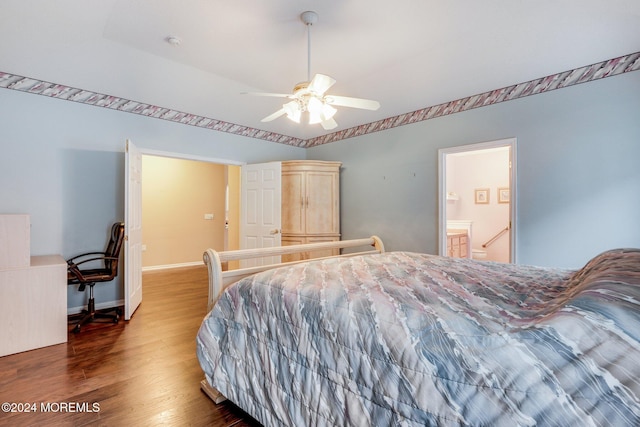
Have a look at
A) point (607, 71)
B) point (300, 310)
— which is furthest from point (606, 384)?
point (607, 71)

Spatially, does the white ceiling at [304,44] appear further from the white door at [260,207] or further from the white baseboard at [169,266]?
the white baseboard at [169,266]

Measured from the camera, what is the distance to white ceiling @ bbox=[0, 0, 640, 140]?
2379mm

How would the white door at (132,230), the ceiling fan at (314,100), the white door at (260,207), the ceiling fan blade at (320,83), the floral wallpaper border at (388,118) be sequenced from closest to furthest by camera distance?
the ceiling fan blade at (320,83) < the ceiling fan at (314,100) < the floral wallpaper border at (388,118) < the white door at (132,230) < the white door at (260,207)

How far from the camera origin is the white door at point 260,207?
15.0ft

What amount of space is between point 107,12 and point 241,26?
1.10 m

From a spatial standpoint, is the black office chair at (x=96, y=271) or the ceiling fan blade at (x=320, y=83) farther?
the black office chair at (x=96, y=271)

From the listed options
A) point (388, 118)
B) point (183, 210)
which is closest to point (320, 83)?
point (388, 118)

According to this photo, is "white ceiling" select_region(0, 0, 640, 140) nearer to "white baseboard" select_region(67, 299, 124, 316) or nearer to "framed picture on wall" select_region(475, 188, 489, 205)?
"white baseboard" select_region(67, 299, 124, 316)

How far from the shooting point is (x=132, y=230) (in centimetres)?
336

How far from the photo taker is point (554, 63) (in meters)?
2.85

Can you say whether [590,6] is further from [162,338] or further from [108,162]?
[108,162]

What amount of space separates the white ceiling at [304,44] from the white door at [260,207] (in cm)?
131

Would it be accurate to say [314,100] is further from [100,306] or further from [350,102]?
[100,306]

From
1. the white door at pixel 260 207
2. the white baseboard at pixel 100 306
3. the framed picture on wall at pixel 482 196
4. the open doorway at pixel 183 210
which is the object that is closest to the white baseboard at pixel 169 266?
the open doorway at pixel 183 210
